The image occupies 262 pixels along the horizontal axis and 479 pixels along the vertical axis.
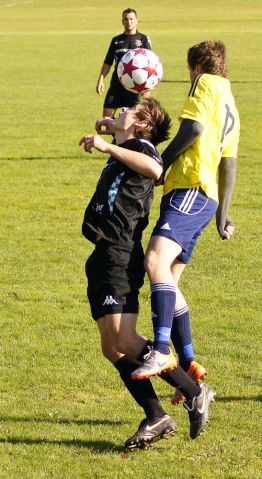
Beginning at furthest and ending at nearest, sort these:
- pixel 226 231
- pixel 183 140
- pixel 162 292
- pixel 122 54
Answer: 1. pixel 122 54
2. pixel 226 231
3. pixel 183 140
4. pixel 162 292

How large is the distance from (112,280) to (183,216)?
0.72 meters

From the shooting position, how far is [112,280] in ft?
19.8

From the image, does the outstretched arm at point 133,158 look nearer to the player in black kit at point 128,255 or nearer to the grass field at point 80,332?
the player in black kit at point 128,255

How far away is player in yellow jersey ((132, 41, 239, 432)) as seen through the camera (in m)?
6.24

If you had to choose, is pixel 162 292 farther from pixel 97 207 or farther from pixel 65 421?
pixel 65 421

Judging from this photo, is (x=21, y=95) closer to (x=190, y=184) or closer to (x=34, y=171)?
(x=34, y=171)

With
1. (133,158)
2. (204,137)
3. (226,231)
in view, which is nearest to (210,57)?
(204,137)

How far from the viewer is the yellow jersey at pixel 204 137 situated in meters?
6.42

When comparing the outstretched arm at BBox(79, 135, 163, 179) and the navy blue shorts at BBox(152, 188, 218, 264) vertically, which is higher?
the outstretched arm at BBox(79, 135, 163, 179)

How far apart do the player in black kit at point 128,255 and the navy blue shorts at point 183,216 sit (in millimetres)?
249

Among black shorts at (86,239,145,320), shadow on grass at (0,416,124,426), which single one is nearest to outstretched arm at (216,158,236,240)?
black shorts at (86,239,145,320)

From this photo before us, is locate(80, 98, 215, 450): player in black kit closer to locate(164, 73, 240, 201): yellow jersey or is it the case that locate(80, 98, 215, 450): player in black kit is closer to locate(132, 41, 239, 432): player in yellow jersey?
locate(132, 41, 239, 432): player in yellow jersey

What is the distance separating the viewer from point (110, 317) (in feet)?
19.7

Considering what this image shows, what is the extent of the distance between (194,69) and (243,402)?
231cm
